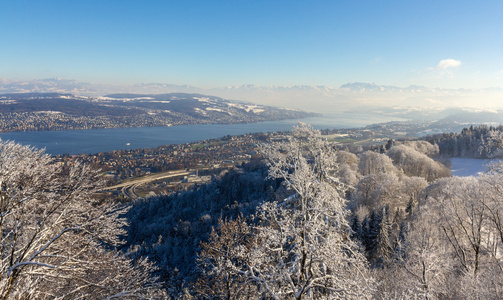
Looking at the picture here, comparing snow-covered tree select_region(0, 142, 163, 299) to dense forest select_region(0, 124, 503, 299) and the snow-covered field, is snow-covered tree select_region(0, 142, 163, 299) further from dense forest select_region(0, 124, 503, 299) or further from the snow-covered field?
the snow-covered field

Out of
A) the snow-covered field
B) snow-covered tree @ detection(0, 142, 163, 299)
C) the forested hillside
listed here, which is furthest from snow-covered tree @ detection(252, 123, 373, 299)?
the snow-covered field

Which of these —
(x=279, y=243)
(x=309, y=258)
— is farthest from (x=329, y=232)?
(x=279, y=243)

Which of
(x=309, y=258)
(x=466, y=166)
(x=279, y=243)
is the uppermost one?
(x=279, y=243)

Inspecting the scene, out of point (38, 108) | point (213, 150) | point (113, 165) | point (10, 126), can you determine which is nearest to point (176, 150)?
point (213, 150)

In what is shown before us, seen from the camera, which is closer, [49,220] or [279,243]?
[279,243]

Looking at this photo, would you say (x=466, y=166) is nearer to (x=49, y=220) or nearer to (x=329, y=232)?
(x=329, y=232)

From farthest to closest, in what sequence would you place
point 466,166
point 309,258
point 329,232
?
point 466,166 < point 309,258 < point 329,232

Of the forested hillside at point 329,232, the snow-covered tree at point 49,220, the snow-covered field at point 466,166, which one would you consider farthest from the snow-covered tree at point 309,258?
the snow-covered field at point 466,166

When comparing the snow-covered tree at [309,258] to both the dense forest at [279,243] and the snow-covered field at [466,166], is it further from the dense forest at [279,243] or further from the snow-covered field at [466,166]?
the snow-covered field at [466,166]
